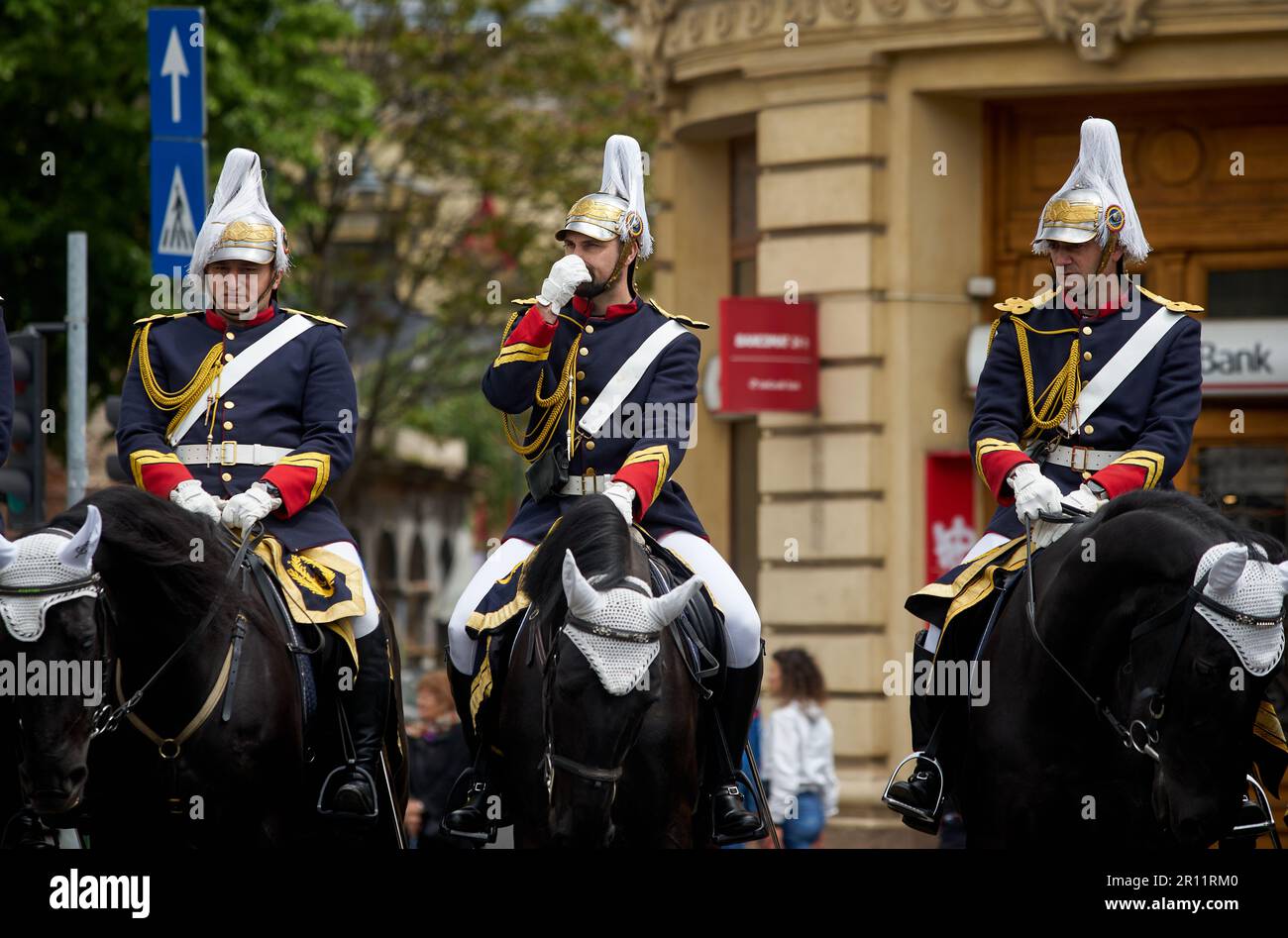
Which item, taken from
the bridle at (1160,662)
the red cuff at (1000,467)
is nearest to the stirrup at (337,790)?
the red cuff at (1000,467)

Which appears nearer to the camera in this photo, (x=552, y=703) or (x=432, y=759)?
(x=552, y=703)

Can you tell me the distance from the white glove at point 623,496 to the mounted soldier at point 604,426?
0.04 ft

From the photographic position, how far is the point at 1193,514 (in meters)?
8.90

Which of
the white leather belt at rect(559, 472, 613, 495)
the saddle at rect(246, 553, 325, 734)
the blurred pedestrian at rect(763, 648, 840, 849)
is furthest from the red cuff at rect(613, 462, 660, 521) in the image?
the blurred pedestrian at rect(763, 648, 840, 849)

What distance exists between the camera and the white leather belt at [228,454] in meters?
10.4

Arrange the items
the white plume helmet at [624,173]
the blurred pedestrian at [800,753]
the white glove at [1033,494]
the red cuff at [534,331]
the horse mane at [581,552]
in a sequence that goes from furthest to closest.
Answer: the blurred pedestrian at [800,753] → the white plume helmet at [624,173] → the red cuff at [534,331] → the white glove at [1033,494] → the horse mane at [581,552]

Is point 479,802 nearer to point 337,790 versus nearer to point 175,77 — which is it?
point 337,790

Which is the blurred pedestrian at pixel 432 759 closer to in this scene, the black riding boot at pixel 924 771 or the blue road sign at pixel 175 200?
the blue road sign at pixel 175 200

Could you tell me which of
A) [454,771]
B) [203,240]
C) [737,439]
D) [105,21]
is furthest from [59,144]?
[203,240]

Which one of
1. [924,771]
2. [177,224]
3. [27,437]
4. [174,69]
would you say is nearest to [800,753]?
[177,224]

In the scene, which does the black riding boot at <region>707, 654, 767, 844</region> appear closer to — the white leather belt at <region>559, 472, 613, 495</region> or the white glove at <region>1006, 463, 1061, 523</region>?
the white leather belt at <region>559, 472, 613, 495</region>

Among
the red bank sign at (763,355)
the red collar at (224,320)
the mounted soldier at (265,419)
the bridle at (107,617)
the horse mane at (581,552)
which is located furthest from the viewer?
the red bank sign at (763,355)

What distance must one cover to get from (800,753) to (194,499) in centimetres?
659

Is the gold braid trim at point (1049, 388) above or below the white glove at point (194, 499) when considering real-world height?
above
